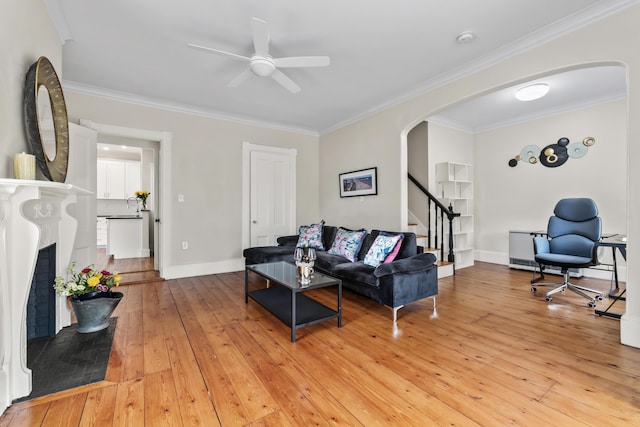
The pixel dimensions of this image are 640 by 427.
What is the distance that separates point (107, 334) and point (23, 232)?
1244 millimetres

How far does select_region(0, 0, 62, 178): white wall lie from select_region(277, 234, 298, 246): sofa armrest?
3.37m

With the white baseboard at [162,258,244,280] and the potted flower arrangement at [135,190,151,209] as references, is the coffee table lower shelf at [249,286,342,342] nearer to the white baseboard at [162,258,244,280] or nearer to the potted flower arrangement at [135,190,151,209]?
the white baseboard at [162,258,244,280]

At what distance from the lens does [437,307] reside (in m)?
3.16

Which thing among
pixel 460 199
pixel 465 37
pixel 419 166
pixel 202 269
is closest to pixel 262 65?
pixel 465 37

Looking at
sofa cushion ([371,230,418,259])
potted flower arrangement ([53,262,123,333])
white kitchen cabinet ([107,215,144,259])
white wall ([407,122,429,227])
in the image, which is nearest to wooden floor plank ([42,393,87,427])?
potted flower arrangement ([53,262,123,333])

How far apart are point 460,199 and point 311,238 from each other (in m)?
2.85

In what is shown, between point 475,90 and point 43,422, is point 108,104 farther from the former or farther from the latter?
point 475,90

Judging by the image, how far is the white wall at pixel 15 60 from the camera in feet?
5.24

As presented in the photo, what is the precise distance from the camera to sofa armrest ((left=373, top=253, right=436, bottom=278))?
2.78 meters

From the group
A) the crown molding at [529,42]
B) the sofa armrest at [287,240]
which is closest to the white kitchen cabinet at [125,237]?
the sofa armrest at [287,240]

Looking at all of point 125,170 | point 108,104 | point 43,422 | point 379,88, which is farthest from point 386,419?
point 125,170

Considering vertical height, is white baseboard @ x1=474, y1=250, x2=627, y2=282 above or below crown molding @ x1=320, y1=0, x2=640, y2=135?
below

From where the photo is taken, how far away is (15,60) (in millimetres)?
1736

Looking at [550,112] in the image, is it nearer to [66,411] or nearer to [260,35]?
[260,35]
